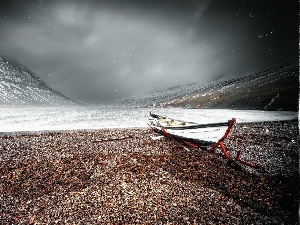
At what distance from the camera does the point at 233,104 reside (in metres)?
191

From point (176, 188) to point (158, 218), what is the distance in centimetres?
203

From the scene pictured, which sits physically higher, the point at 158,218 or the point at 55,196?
the point at 55,196

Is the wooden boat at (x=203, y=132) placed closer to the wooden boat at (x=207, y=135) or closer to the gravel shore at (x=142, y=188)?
the wooden boat at (x=207, y=135)

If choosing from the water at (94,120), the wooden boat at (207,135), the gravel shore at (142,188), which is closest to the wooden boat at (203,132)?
the wooden boat at (207,135)

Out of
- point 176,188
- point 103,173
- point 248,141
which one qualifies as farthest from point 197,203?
point 248,141

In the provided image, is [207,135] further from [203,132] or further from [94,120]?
[94,120]

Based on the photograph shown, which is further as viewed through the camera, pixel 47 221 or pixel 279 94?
pixel 279 94

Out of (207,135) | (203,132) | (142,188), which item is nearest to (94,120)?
(203,132)

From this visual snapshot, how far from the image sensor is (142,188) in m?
8.48

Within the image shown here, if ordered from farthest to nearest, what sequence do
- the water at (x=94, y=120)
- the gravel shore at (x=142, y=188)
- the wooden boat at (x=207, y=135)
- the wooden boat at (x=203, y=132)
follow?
the water at (x=94, y=120), the wooden boat at (x=203, y=132), the wooden boat at (x=207, y=135), the gravel shore at (x=142, y=188)

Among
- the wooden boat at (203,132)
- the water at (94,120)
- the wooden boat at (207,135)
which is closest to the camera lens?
the wooden boat at (207,135)

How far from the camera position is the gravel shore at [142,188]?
22.7 feet

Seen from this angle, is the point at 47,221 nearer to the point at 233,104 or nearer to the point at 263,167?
the point at 263,167

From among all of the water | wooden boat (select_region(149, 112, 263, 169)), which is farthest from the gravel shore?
the water
